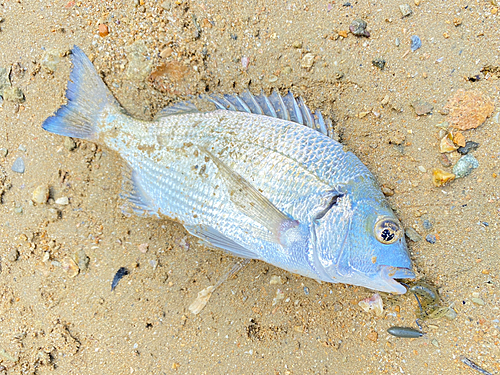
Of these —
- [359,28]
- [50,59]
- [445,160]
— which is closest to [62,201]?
[50,59]

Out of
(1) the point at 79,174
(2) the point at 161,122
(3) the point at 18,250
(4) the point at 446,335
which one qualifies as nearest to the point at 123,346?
(3) the point at 18,250

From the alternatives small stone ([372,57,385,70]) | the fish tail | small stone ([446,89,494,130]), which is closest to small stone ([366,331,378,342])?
small stone ([446,89,494,130])

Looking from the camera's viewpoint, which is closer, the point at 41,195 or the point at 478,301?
the point at 478,301

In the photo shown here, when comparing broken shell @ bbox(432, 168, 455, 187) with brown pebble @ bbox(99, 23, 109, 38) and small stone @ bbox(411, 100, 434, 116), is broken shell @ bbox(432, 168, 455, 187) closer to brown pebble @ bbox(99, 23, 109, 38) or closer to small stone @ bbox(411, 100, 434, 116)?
small stone @ bbox(411, 100, 434, 116)

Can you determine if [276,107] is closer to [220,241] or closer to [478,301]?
[220,241]

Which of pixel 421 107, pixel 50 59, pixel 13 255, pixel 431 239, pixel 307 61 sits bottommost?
pixel 431 239

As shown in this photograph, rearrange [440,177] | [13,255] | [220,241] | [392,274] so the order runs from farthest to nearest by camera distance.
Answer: [13,255] < [440,177] < [220,241] < [392,274]
